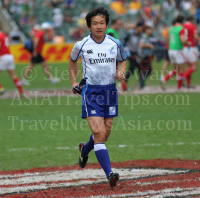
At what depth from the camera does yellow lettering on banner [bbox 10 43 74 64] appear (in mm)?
31714

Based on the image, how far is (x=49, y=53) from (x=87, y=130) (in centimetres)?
2157

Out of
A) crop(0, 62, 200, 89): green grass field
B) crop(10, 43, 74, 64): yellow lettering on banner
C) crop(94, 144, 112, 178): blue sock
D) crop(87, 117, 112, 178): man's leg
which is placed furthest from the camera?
crop(10, 43, 74, 64): yellow lettering on banner

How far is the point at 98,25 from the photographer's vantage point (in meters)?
6.49

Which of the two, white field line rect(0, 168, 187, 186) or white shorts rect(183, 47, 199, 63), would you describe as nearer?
white field line rect(0, 168, 187, 186)

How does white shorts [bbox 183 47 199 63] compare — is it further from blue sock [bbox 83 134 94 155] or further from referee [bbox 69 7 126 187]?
referee [bbox 69 7 126 187]

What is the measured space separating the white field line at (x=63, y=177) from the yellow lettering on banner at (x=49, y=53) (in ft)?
81.2

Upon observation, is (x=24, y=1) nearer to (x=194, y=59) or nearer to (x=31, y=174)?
(x=194, y=59)

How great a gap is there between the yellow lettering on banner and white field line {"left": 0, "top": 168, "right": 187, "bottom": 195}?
24.8 meters

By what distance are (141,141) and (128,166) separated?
218 cm

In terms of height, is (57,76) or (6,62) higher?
(6,62)

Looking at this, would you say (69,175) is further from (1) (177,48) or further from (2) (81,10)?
(2) (81,10)

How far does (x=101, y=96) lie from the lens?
261 inches

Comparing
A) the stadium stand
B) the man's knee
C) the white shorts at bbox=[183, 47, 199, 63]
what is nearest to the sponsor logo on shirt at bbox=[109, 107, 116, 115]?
the man's knee

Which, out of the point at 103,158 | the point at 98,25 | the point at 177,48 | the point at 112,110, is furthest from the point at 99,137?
the point at 177,48
